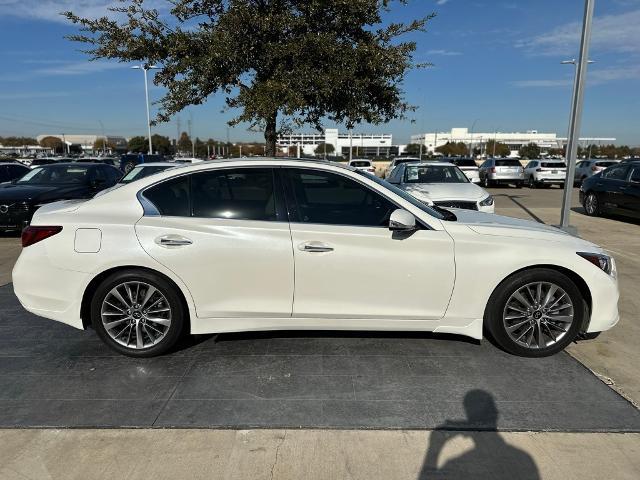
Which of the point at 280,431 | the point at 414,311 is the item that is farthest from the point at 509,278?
the point at 280,431

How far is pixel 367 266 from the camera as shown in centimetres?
372

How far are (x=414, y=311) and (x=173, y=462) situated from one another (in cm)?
210

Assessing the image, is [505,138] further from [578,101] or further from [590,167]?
[578,101]

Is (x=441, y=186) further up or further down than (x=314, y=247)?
further up

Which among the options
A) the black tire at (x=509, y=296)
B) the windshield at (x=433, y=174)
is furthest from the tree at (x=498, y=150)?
the black tire at (x=509, y=296)

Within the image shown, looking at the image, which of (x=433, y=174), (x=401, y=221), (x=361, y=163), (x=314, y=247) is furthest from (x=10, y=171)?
(x=361, y=163)

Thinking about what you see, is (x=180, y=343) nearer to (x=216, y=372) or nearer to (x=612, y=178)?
(x=216, y=372)

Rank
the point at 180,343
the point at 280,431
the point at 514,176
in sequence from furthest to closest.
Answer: the point at 514,176 → the point at 180,343 → the point at 280,431

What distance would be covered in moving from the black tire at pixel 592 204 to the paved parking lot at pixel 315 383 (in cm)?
1023

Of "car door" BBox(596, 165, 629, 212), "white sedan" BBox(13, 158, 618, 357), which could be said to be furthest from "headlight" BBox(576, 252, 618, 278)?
"car door" BBox(596, 165, 629, 212)

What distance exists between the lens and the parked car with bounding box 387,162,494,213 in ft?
28.5

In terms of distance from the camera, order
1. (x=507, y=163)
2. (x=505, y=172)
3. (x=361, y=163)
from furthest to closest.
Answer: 1. (x=361, y=163)
2. (x=507, y=163)
3. (x=505, y=172)

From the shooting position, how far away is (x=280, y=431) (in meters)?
2.93

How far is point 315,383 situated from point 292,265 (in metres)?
0.92
